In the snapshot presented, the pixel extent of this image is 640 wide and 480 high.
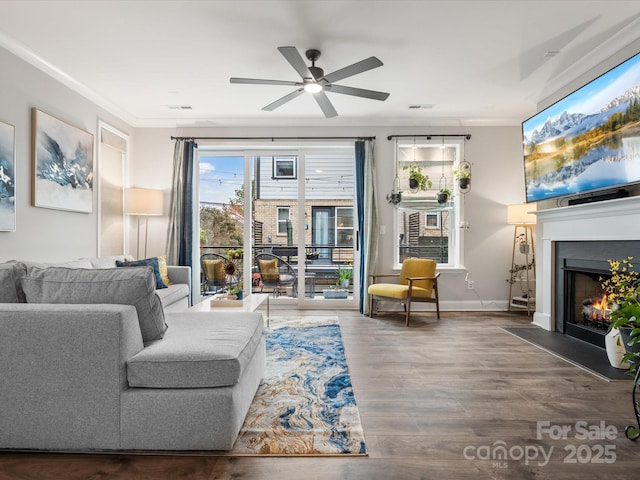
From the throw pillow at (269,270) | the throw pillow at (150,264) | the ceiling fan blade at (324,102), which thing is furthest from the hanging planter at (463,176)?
the throw pillow at (150,264)

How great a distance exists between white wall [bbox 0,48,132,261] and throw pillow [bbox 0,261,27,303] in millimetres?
1394

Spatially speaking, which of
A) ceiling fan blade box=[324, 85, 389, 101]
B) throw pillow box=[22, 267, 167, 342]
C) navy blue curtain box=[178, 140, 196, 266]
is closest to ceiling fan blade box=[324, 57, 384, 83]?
ceiling fan blade box=[324, 85, 389, 101]

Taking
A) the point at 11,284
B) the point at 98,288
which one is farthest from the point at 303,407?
the point at 11,284

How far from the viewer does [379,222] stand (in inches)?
203

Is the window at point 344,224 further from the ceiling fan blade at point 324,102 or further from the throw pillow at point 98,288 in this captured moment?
the throw pillow at point 98,288

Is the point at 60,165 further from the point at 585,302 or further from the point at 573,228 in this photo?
the point at 585,302

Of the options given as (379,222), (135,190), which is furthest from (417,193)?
(135,190)

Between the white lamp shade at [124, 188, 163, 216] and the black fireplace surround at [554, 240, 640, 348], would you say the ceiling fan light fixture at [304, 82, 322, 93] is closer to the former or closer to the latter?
the white lamp shade at [124, 188, 163, 216]

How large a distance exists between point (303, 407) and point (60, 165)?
343 cm

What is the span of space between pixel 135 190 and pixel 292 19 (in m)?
3.13

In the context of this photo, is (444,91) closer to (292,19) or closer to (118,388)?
(292,19)

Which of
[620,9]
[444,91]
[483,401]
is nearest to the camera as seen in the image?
[483,401]

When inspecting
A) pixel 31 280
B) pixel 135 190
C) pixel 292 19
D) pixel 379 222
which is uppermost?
pixel 292 19

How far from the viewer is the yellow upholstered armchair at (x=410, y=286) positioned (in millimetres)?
4414
